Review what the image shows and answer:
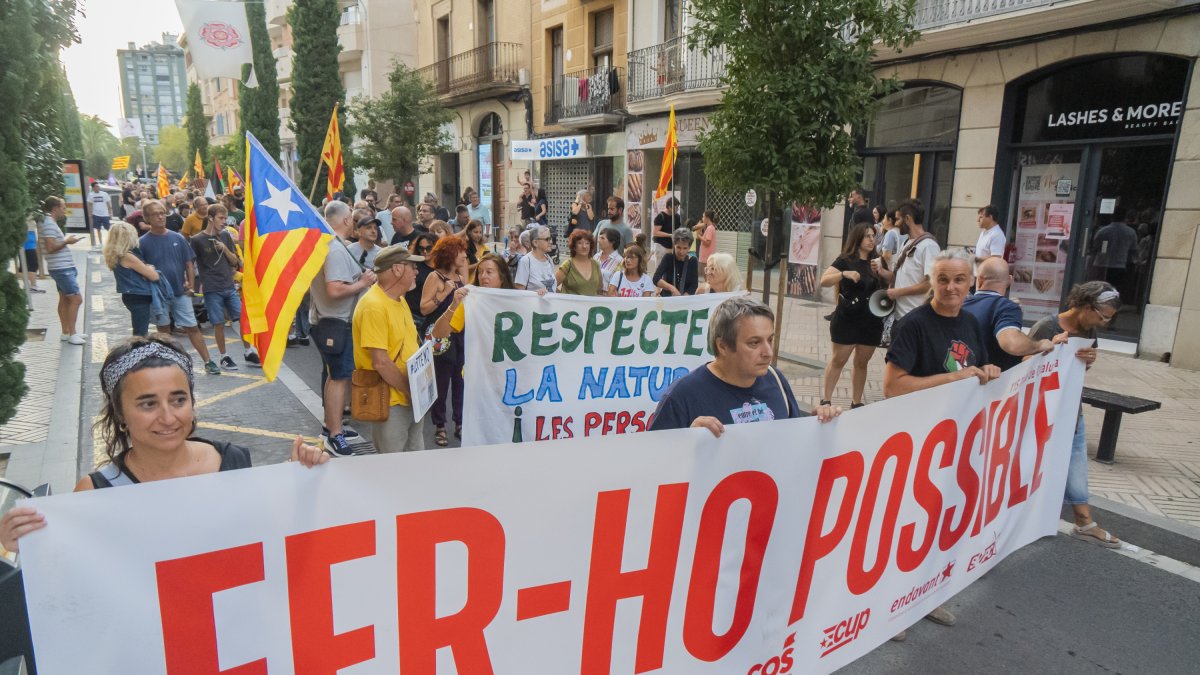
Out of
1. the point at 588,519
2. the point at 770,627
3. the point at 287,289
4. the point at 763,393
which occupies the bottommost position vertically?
the point at 770,627

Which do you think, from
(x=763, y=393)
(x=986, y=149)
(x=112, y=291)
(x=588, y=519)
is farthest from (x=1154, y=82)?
(x=112, y=291)

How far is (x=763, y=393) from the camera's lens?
301cm

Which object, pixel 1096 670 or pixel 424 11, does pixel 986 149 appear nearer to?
pixel 1096 670

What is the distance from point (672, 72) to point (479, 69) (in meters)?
10.0

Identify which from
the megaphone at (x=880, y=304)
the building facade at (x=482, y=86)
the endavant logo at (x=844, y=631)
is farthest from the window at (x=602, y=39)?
the endavant logo at (x=844, y=631)

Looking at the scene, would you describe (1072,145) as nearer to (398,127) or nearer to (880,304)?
(880,304)

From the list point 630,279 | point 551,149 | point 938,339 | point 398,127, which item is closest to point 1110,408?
point 938,339

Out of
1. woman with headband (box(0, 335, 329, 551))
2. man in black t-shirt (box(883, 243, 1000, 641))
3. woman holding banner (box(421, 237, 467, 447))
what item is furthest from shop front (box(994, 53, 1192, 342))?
woman with headband (box(0, 335, 329, 551))

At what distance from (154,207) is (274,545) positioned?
7443 millimetres

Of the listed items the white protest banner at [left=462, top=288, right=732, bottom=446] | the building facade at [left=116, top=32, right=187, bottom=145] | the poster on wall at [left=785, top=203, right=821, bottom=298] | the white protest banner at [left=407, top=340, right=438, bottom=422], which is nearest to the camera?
the white protest banner at [left=407, top=340, right=438, bottom=422]

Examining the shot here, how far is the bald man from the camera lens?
3.95 meters

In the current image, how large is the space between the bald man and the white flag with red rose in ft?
46.5

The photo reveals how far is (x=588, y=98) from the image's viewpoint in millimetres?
20047

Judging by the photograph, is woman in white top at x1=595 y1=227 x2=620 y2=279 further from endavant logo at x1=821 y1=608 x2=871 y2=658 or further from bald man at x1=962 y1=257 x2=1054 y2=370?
endavant logo at x1=821 y1=608 x2=871 y2=658
